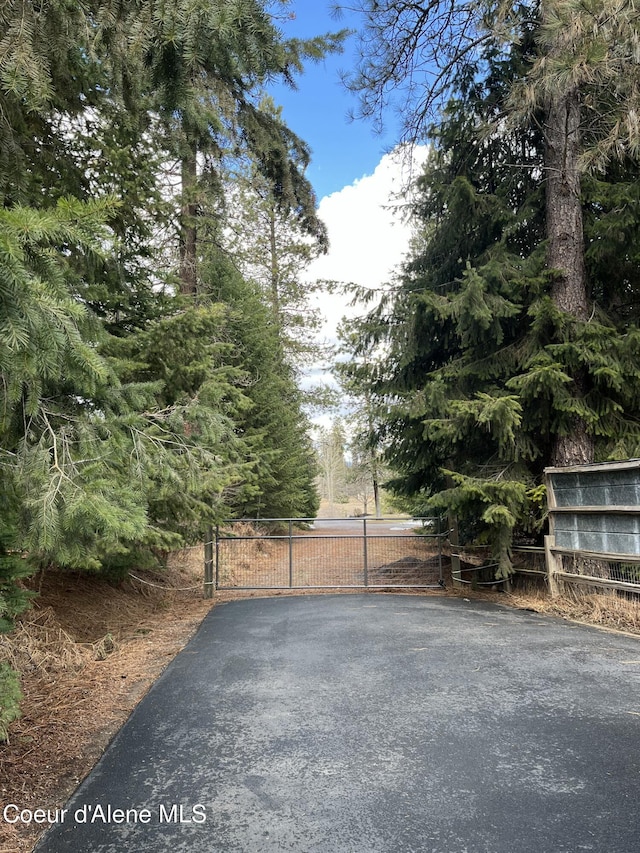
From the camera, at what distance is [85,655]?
14.9ft

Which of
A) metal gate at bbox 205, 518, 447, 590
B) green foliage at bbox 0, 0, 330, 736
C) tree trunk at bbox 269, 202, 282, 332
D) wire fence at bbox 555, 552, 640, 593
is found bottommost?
metal gate at bbox 205, 518, 447, 590

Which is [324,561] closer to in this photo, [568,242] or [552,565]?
[552,565]

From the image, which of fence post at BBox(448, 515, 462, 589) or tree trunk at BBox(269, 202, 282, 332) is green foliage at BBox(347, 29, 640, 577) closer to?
fence post at BBox(448, 515, 462, 589)

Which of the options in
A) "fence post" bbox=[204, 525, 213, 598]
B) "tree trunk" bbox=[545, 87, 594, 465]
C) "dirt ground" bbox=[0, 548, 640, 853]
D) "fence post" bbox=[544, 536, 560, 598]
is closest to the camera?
"dirt ground" bbox=[0, 548, 640, 853]

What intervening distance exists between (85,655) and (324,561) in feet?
23.2

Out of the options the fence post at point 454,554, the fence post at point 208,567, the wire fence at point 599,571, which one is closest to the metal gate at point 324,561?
the fence post at point 208,567

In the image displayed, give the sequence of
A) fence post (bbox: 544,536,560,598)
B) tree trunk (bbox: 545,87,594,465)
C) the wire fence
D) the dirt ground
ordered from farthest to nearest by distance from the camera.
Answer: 1. tree trunk (bbox: 545,87,594,465)
2. fence post (bbox: 544,536,560,598)
3. the wire fence
4. the dirt ground

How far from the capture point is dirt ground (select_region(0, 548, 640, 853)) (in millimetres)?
2607

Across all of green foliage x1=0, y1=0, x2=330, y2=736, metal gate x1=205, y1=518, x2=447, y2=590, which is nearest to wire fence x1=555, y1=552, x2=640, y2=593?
metal gate x1=205, y1=518, x2=447, y2=590

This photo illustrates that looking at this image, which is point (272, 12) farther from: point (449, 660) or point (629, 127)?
point (449, 660)

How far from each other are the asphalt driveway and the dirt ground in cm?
19

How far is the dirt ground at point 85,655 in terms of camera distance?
8.55 ft

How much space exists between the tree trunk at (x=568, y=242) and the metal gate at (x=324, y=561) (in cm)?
253

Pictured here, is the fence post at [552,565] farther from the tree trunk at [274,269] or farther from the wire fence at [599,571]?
the tree trunk at [274,269]
